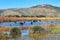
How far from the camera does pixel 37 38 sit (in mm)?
4016

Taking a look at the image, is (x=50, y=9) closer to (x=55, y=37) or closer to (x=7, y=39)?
(x=55, y=37)

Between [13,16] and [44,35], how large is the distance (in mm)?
870

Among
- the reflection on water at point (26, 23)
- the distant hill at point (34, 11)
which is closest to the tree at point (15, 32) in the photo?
the reflection on water at point (26, 23)

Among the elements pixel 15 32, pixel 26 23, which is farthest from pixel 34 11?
pixel 15 32

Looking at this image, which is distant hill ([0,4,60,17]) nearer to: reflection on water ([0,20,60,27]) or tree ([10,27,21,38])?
reflection on water ([0,20,60,27])

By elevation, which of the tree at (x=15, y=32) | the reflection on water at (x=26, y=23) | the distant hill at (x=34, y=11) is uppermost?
the distant hill at (x=34, y=11)

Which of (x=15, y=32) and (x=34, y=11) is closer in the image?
(x=15, y=32)

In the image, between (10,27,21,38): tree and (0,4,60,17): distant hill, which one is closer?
(10,27,21,38): tree

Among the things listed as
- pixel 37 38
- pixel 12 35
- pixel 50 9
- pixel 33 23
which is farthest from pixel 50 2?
pixel 12 35

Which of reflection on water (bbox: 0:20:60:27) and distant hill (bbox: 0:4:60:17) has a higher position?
distant hill (bbox: 0:4:60:17)

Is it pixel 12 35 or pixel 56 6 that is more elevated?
pixel 56 6

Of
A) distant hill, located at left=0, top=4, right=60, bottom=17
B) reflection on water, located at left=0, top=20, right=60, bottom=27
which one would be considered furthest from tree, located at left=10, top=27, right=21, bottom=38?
distant hill, located at left=0, top=4, right=60, bottom=17

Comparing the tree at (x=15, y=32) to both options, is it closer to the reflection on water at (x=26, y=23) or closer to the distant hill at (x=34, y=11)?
the reflection on water at (x=26, y=23)

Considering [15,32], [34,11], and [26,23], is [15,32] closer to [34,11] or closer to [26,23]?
[26,23]
